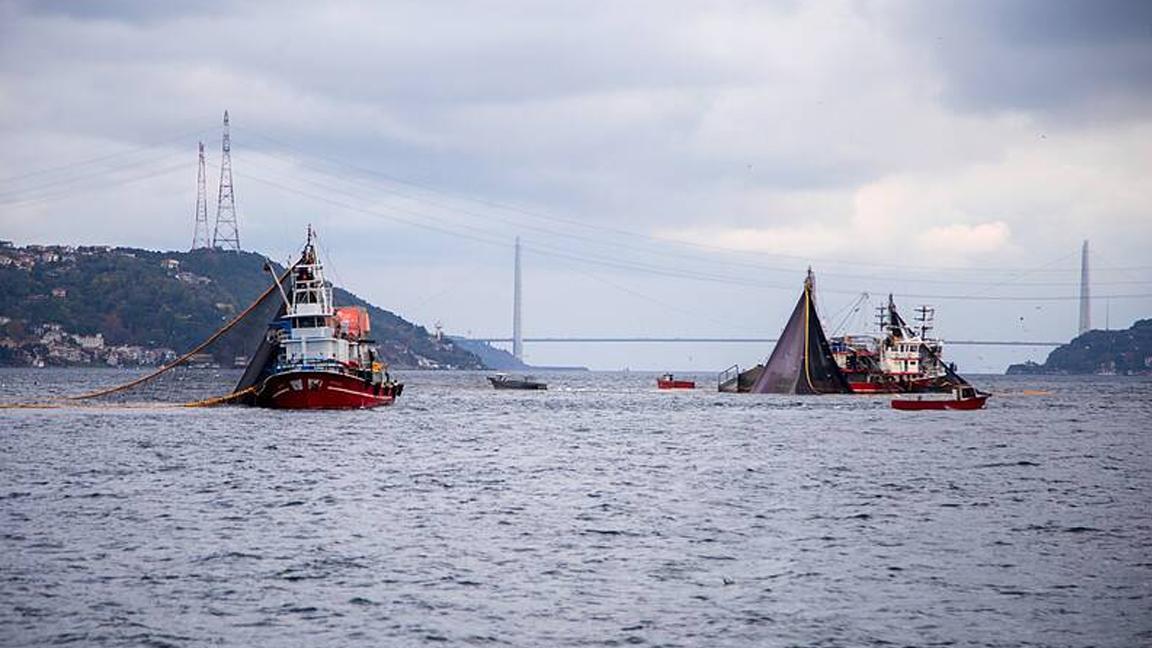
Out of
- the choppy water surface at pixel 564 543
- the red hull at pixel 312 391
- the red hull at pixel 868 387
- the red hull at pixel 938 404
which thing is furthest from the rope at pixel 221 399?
the red hull at pixel 868 387

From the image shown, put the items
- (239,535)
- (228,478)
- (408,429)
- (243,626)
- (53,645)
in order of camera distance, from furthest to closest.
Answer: (408,429)
(228,478)
(239,535)
(243,626)
(53,645)

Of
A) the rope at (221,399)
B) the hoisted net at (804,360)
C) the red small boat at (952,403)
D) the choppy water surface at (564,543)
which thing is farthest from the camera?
the hoisted net at (804,360)

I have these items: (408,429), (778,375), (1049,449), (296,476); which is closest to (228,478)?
(296,476)

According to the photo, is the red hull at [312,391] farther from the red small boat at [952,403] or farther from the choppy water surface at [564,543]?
the red small boat at [952,403]

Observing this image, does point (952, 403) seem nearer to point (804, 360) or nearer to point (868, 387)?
point (804, 360)

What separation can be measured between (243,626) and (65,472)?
113ft

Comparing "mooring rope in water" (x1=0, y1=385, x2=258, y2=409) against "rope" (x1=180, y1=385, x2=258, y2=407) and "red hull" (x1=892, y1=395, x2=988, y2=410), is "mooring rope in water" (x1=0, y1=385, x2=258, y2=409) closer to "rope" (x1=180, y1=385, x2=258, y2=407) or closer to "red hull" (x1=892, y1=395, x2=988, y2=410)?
"rope" (x1=180, y1=385, x2=258, y2=407)

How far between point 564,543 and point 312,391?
216 ft

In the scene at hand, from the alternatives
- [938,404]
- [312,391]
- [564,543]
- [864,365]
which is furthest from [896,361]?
[564,543]

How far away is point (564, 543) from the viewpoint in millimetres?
41125

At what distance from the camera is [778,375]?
16288cm

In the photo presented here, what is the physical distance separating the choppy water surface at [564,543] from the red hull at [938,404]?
43.1 metres

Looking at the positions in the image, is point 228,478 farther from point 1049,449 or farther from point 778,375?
point 778,375

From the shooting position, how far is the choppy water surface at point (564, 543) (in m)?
30.1
